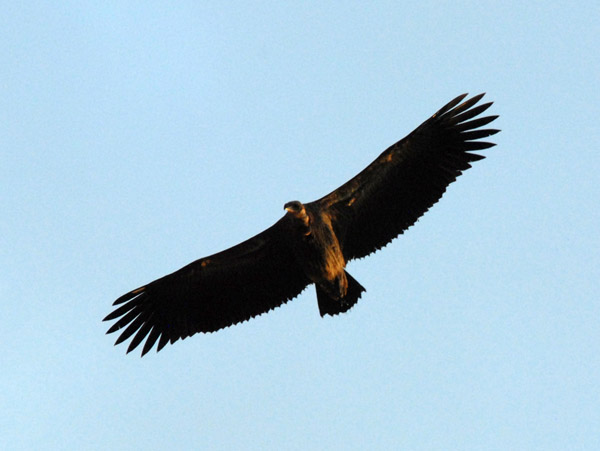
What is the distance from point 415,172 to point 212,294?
3.29 m

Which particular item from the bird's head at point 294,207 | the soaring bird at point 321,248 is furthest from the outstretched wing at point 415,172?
the bird's head at point 294,207

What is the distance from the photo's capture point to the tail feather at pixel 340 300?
13.2m

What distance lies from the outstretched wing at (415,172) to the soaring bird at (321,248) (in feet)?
0.04

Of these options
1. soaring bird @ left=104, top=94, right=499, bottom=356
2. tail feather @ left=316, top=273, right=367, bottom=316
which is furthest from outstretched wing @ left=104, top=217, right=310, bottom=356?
tail feather @ left=316, top=273, right=367, bottom=316

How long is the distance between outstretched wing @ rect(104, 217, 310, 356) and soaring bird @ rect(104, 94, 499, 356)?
0.05 feet

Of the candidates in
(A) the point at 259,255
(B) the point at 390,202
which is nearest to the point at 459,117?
(B) the point at 390,202

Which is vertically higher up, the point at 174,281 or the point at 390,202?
the point at 174,281

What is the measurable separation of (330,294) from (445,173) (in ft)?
7.39

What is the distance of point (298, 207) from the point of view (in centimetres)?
1230

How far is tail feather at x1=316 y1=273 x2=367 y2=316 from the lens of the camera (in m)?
13.2

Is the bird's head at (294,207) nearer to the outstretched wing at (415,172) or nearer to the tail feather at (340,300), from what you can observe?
the outstretched wing at (415,172)

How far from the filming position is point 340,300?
13.2 m

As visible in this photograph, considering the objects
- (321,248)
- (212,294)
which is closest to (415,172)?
(321,248)

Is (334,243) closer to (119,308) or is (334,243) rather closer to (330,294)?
(330,294)
